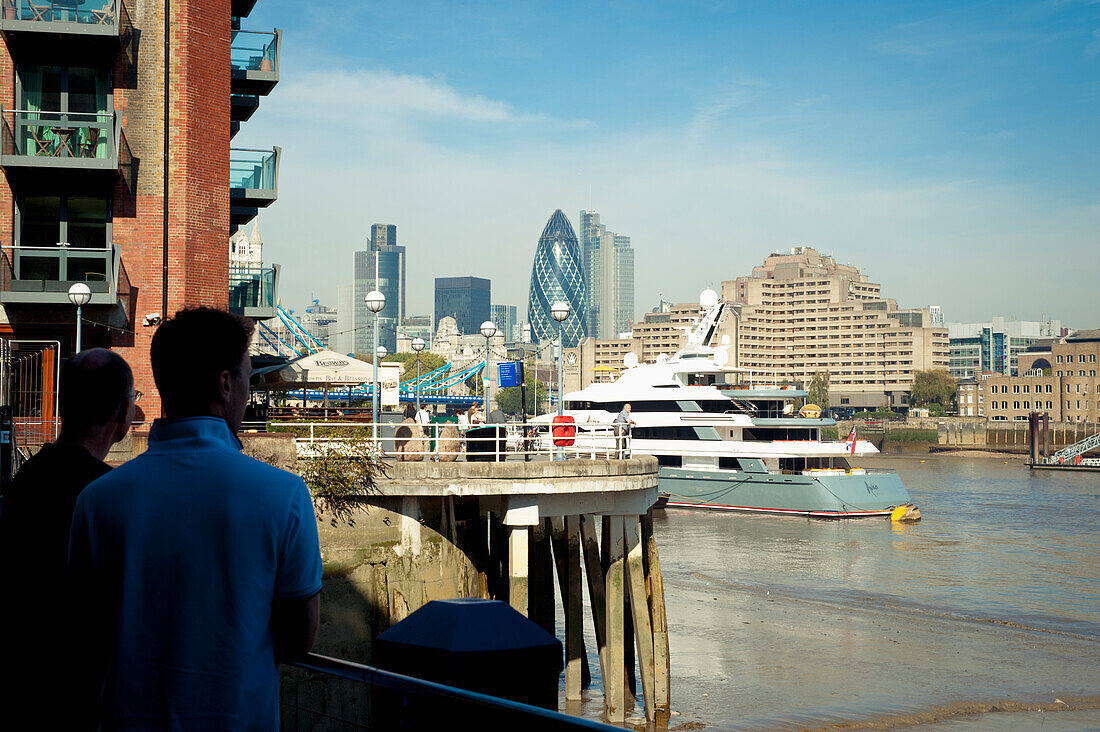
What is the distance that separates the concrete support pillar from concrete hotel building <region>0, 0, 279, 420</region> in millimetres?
9074

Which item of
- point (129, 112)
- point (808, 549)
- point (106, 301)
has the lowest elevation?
point (808, 549)

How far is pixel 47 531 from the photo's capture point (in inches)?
141

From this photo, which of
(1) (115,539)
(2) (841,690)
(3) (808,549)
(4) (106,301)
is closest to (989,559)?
(3) (808,549)

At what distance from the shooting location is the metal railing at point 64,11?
67.1ft

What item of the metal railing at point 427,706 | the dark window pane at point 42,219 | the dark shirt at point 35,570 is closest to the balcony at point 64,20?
the dark window pane at point 42,219

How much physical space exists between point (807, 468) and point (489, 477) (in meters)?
39.0

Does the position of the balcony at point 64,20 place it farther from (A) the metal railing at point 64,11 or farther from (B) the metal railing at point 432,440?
(B) the metal railing at point 432,440

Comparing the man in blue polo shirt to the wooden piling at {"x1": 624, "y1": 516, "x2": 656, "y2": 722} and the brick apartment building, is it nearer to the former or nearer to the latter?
the wooden piling at {"x1": 624, "y1": 516, "x2": 656, "y2": 722}

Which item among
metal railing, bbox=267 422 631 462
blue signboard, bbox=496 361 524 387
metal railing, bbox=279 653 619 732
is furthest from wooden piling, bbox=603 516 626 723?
metal railing, bbox=279 653 619 732

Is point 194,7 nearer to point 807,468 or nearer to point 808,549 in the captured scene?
point 808,549

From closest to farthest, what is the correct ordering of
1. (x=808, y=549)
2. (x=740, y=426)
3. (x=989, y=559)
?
(x=989, y=559), (x=808, y=549), (x=740, y=426)

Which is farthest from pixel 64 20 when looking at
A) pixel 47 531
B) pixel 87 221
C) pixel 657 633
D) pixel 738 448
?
pixel 738 448

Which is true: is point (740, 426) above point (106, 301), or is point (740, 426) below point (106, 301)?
below

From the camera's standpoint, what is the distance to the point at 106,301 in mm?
20516
